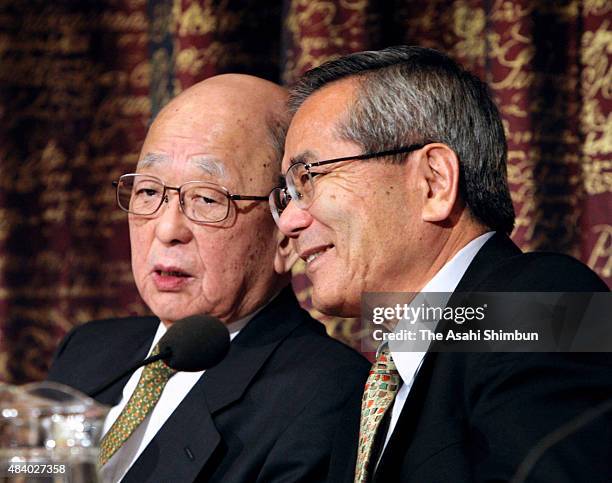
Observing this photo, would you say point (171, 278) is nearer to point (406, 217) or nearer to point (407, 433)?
point (406, 217)

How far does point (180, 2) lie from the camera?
259 cm

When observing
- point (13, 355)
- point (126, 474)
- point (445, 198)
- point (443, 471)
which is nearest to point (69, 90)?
point (13, 355)

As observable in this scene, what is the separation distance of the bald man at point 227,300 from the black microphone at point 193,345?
0.29m

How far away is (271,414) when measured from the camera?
5.51ft

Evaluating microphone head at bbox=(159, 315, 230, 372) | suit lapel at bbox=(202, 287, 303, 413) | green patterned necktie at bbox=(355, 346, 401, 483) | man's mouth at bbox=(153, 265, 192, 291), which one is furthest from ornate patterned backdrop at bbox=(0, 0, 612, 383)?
microphone head at bbox=(159, 315, 230, 372)

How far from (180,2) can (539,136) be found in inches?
37.7

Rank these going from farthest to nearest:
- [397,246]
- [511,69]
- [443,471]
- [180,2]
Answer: [180,2] < [511,69] < [397,246] < [443,471]

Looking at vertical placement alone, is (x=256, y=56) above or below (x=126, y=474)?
above

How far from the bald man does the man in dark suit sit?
172 millimetres

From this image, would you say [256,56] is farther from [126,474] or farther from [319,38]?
[126,474]

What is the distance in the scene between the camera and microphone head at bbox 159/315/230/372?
4.46ft

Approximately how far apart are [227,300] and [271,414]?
0.81 ft

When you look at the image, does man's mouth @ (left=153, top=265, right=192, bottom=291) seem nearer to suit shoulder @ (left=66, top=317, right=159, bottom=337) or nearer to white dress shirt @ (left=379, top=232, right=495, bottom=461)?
suit shoulder @ (left=66, top=317, right=159, bottom=337)

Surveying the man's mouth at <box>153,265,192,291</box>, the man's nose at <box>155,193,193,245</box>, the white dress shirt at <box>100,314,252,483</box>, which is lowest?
the white dress shirt at <box>100,314,252,483</box>
